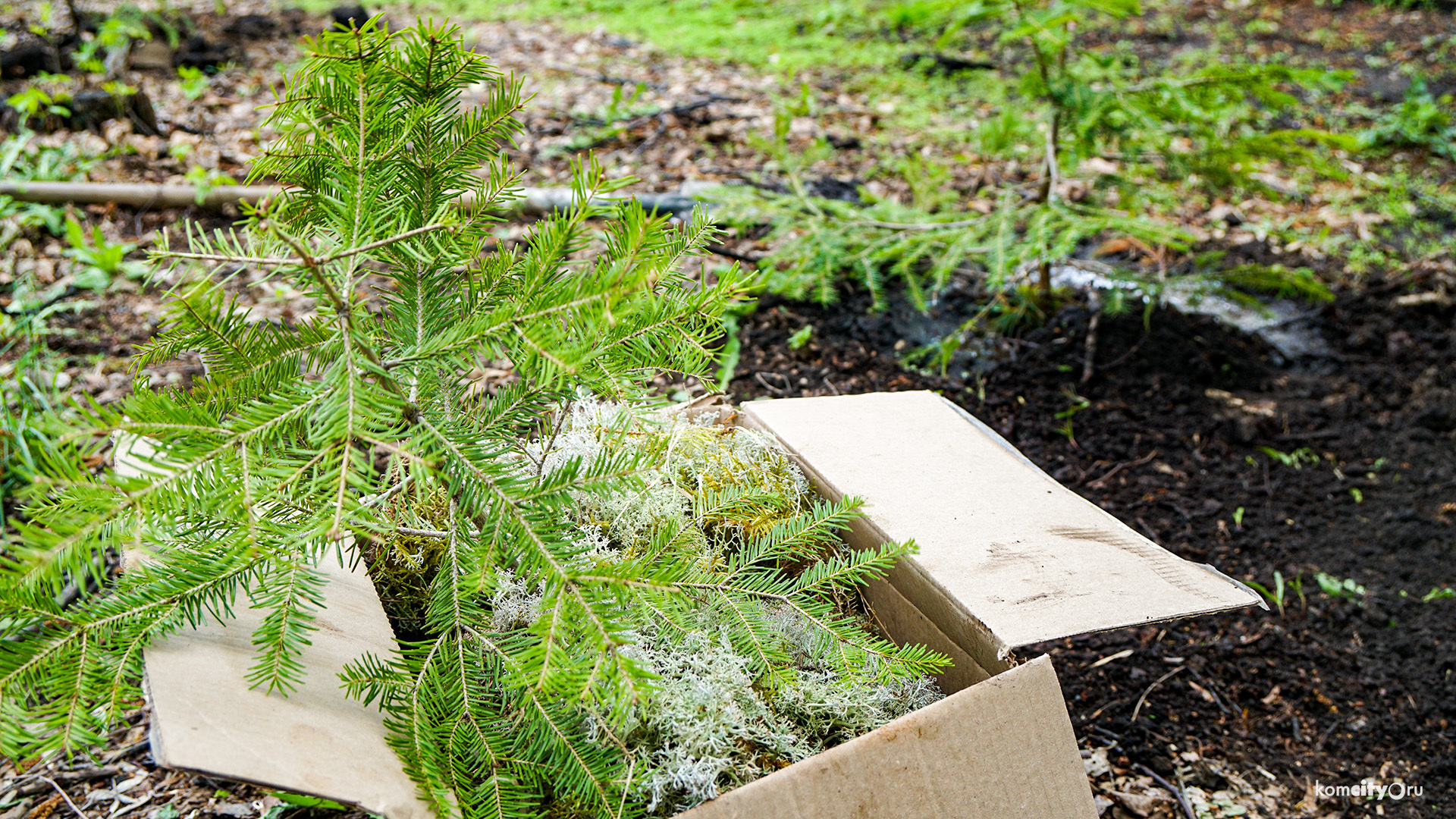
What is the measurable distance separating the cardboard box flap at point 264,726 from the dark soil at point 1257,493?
172 cm

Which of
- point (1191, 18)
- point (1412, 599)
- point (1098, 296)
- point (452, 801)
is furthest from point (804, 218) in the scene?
point (1191, 18)

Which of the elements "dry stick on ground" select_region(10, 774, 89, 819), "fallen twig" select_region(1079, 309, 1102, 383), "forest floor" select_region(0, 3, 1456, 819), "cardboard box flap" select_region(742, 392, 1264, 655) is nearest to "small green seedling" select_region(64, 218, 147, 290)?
"forest floor" select_region(0, 3, 1456, 819)

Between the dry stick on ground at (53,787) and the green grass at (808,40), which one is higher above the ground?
the green grass at (808,40)

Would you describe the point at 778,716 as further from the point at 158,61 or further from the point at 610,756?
the point at 158,61

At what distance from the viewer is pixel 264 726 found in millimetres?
977

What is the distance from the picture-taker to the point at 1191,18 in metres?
7.41

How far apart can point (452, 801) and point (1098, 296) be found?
3.25 metres

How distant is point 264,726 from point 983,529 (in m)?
1.15

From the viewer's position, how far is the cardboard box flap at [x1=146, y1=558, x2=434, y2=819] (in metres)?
0.91

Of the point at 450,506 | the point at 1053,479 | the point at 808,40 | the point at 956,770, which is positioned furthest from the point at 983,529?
the point at 808,40

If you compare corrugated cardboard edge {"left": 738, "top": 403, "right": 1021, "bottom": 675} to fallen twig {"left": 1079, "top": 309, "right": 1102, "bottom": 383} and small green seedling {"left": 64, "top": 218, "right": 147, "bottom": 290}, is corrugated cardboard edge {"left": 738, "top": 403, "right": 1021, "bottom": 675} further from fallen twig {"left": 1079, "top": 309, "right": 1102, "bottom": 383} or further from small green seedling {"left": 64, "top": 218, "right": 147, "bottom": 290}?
small green seedling {"left": 64, "top": 218, "right": 147, "bottom": 290}

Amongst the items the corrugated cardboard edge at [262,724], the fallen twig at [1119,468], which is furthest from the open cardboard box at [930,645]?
the fallen twig at [1119,468]

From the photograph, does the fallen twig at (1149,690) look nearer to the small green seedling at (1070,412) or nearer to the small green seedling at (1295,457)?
the small green seedling at (1070,412)
